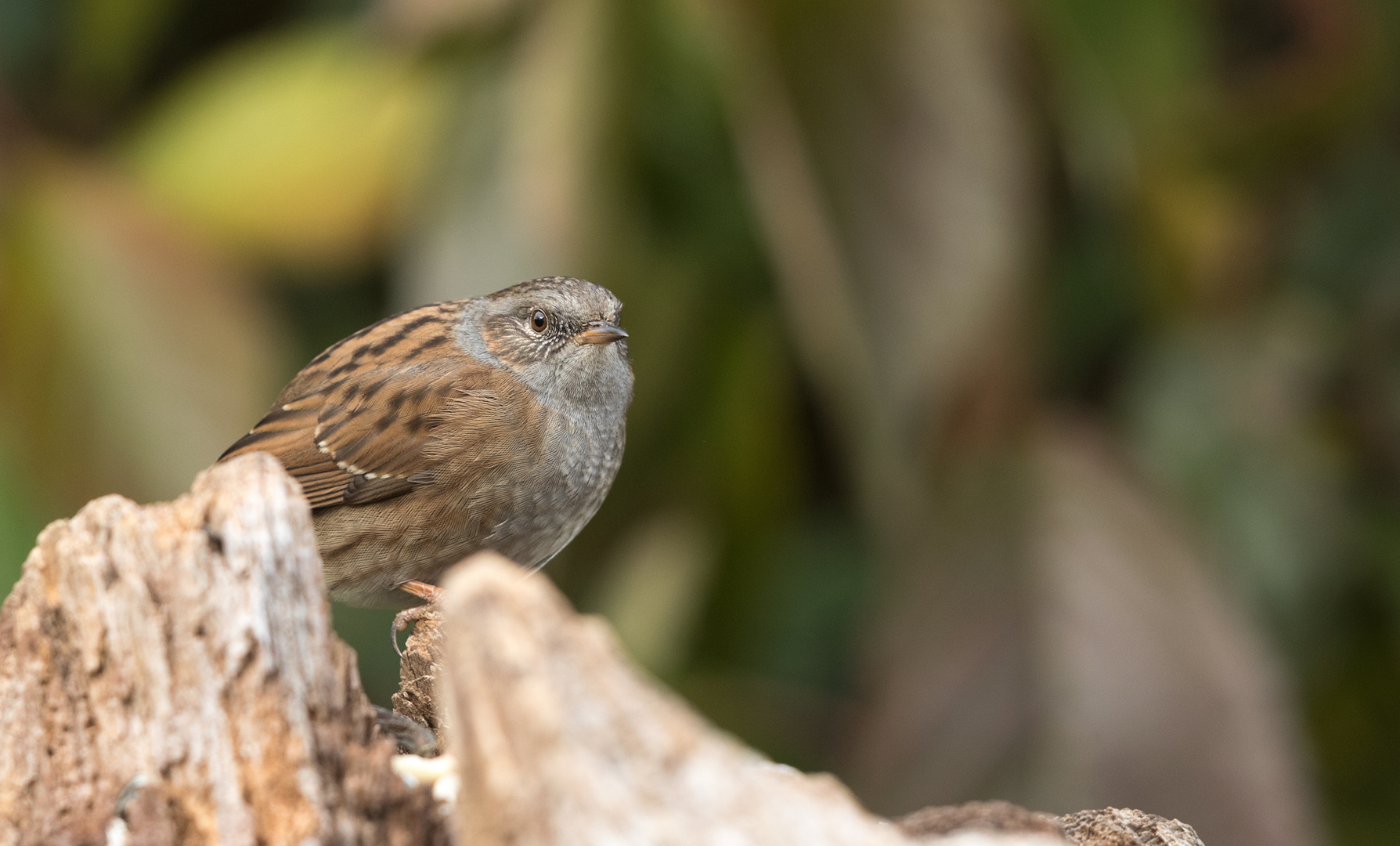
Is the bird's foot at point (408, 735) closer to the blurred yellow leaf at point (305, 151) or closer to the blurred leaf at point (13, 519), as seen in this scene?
the blurred leaf at point (13, 519)

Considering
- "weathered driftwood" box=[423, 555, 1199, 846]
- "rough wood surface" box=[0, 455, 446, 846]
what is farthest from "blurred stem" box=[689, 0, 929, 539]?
"weathered driftwood" box=[423, 555, 1199, 846]

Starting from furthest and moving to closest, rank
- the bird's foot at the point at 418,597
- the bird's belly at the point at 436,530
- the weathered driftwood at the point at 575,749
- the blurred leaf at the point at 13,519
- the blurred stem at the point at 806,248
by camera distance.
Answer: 1. the blurred stem at the point at 806,248
2. the blurred leaf at the point at 13,519
3. the bird's belly at the point at 436,530
4. the bird's foot at the point at 418,597
5. the weathered driftwood at the point at 575,749

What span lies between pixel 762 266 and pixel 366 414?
221cm

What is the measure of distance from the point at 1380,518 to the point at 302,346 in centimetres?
392

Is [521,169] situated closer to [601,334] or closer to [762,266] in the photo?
[762,266]

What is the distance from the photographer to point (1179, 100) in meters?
4.92

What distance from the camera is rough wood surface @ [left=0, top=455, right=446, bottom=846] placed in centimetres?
163

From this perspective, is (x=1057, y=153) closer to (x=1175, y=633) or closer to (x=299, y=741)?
(x=1175, y=633)

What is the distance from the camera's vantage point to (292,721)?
5.35 ft

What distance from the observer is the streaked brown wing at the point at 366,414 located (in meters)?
3.19

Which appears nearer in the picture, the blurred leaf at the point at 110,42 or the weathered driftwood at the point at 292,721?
the weathered driftwood at the point at 292,721

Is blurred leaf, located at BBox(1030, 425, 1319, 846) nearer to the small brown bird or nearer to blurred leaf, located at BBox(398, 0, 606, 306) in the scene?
the small brown bird

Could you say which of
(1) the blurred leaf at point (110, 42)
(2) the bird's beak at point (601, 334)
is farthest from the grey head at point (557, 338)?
(1) the blurred leaf at point (110, 42)

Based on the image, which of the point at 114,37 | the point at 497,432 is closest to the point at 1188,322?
the point at 497,432
